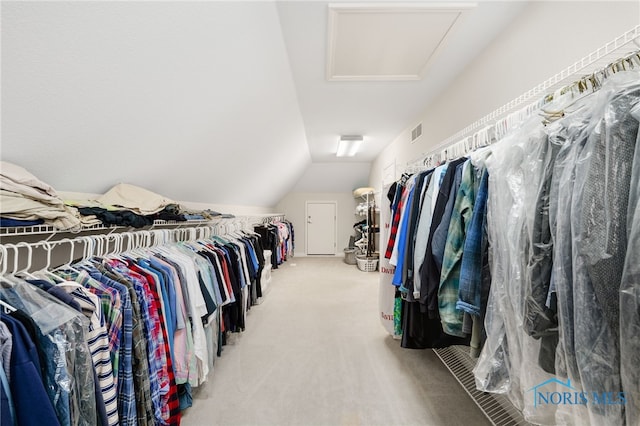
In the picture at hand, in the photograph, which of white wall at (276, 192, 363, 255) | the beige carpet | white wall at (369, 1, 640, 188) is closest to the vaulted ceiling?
white wall at (369, 1, 640, 188)

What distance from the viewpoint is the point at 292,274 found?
5141 mm

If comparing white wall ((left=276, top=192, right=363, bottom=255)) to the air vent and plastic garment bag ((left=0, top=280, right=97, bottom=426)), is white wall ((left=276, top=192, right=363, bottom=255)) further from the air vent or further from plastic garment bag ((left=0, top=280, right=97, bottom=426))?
Result: plastic garment bag ((left=0, top=280, right=97, bottom=426))

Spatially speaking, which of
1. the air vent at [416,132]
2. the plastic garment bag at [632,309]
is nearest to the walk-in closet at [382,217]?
the plastic garment bag at [632,309]

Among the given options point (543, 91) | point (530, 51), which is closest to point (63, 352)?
point (543, 91)

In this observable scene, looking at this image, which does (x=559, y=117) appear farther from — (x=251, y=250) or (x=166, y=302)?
(x=251, y=250)

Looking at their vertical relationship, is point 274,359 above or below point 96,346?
below

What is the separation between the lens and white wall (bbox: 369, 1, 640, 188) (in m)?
1.23

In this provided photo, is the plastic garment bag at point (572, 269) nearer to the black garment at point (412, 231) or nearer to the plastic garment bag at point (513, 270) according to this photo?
the plastic garment bag at point (513, 270)

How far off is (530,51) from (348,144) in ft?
10.2

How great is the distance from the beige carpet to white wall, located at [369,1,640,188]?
2.03 metres

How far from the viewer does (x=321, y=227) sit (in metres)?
7.61

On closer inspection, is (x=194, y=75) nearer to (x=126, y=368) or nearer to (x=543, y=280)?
(x=126, y=368)

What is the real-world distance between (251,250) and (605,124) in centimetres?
254

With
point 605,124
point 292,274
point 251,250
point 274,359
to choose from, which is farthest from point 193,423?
point 292,274
